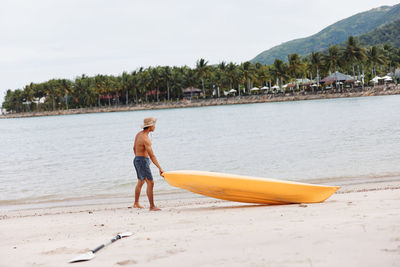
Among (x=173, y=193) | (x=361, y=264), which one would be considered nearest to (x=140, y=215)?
(x=173, y=193)

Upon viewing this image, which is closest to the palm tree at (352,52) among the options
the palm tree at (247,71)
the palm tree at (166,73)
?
the palm tree at (247,71)

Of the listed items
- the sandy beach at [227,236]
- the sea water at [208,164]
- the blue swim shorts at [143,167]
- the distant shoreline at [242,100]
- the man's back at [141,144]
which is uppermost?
the distant shoreline at [242,100]

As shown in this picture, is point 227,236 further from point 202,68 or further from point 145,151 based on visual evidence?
point 202,68

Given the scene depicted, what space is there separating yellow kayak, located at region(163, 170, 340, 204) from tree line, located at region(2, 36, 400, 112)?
73.5m

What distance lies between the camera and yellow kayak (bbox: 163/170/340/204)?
7.02m

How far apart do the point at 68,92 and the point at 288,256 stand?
11903 cm

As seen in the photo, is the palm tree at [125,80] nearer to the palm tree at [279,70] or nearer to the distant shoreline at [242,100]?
the distant shoreline at [242,100]

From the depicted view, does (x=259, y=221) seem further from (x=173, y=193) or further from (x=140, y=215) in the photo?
(x=173, y=193)

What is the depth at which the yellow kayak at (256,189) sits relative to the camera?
276 inches

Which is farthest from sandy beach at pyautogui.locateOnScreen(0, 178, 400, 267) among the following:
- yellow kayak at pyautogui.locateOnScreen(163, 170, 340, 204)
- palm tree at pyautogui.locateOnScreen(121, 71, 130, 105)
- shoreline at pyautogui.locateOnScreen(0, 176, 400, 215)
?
palm tree at pyautogui.locateOnScreen(121, 71, 130, 105)

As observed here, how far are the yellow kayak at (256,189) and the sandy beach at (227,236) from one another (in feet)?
0.68

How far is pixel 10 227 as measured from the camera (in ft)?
22.1

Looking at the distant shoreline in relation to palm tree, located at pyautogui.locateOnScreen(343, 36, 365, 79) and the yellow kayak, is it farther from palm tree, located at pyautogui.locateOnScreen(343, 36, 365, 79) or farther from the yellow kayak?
the yellow kayak

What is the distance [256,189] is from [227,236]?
7.83ft
